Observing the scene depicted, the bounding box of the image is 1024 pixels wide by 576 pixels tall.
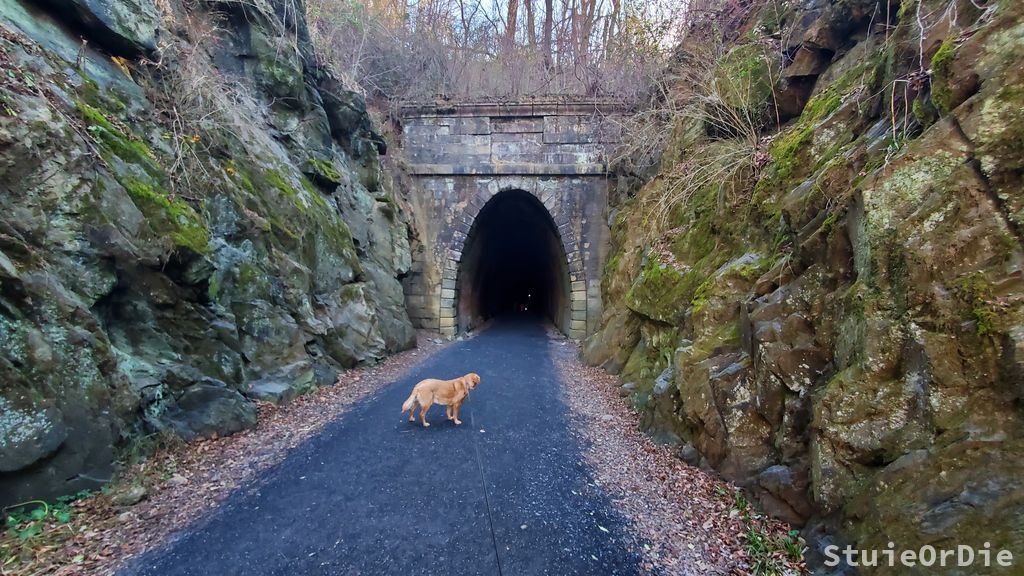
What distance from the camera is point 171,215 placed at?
4.70 meters

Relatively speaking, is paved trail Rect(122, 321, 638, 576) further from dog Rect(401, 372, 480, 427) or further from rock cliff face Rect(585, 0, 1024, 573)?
rock cliff face Rect(585, 0, 1024, 573)

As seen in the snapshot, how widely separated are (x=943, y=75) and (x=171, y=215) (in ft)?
23.0

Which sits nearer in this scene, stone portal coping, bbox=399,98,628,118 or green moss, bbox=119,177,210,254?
green moss, bbox=119,177,210,254

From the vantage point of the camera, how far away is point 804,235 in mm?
3830

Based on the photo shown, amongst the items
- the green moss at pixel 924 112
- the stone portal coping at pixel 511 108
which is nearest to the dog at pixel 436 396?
the green moss at pixel 924 112

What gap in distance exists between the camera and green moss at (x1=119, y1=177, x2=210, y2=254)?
175 inches

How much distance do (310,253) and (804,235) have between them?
24.8 ft

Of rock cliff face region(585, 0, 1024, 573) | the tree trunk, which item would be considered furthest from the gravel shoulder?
the tree trunk

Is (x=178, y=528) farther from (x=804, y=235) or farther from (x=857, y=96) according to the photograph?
(x=857, y=96)

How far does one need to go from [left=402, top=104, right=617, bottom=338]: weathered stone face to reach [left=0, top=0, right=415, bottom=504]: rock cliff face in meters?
5.69

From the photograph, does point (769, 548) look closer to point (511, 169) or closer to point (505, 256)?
point (511, 169)

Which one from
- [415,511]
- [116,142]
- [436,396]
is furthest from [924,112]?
[116,142]

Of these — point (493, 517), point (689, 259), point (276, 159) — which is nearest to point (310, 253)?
point (276, 159)

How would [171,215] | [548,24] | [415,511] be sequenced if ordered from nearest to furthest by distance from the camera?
[415,511] < [171,215] < [548,24]
